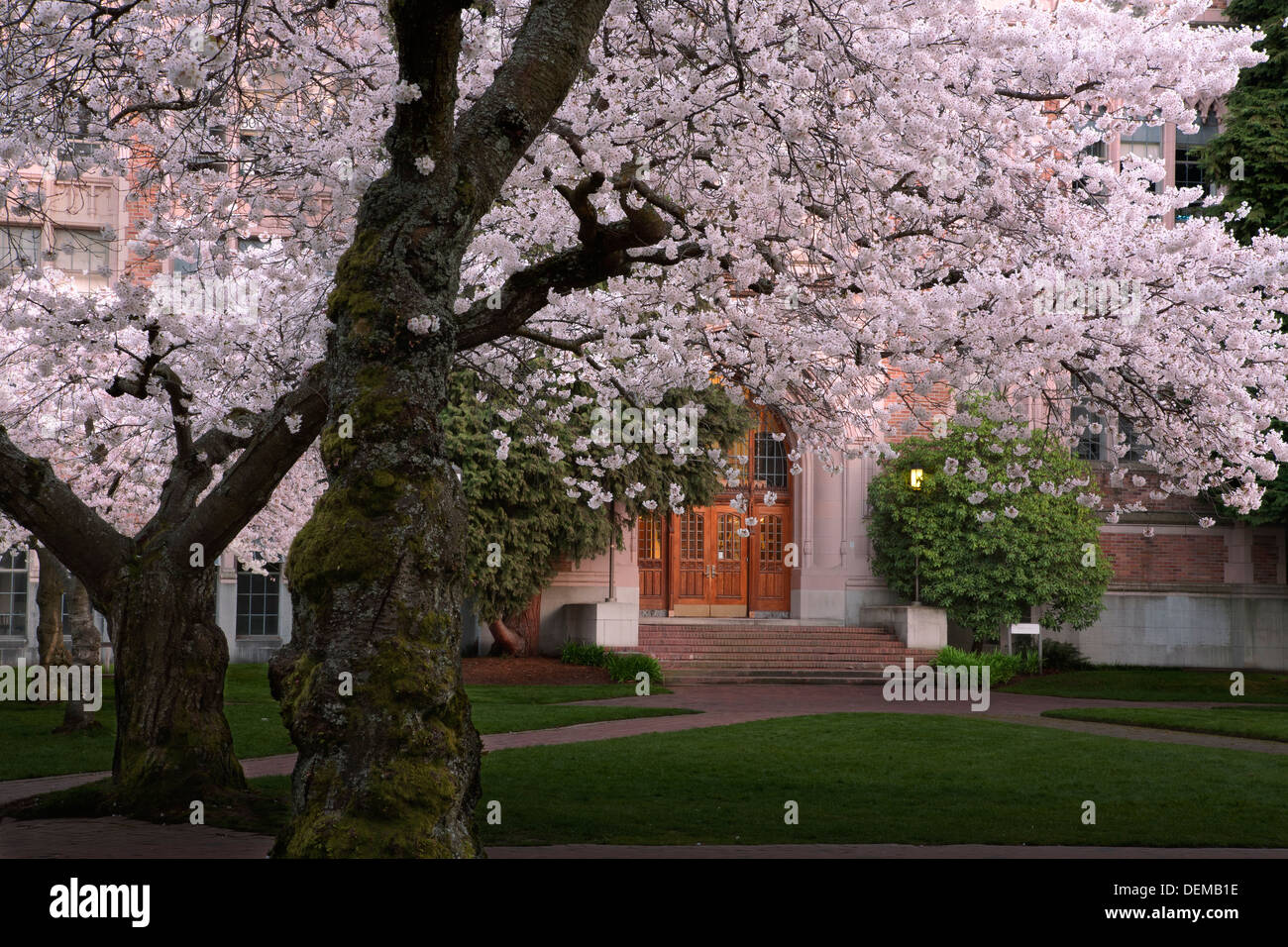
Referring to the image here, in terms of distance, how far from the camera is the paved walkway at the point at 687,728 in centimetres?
846

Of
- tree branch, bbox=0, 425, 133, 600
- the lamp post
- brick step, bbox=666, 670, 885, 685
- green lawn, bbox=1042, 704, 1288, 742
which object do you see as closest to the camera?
tree branch, bbox=0, 425, 133, 600

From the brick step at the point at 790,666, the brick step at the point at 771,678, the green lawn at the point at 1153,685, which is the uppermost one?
the brick step at the point at 790,666

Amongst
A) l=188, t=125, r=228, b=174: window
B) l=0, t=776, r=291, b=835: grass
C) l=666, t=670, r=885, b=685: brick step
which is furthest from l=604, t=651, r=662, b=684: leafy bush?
l=188, t=125, r=228, b=174: window

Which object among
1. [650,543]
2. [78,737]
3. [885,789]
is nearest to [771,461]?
[650,543]

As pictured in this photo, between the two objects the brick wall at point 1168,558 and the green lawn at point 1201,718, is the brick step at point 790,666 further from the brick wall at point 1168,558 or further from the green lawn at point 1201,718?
the brick wall at point 1168,558

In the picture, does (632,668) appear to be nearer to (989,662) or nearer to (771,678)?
(771,678)

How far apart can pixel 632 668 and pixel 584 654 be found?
6.23 feet

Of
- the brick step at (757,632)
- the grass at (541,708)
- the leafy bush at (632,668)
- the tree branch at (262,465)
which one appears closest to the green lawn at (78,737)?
the grass at (541,708)

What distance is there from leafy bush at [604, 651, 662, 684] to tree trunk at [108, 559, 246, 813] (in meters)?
13.5

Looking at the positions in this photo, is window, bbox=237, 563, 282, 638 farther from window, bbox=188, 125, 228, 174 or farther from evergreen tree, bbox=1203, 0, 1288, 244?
evergreen tree, bbox=1203, 0, 1288, 244

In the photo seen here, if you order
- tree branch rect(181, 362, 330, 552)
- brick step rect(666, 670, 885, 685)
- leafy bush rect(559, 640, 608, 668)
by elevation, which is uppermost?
tree branch rect(181, 362, 330, 552)

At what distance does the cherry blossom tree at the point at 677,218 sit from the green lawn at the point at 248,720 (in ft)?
14.5

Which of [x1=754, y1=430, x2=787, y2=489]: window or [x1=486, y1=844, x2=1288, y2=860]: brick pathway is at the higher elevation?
[x1=754, y1=430, x2=787, y2=489]: window

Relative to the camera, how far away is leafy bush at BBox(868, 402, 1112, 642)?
24.8 metres
